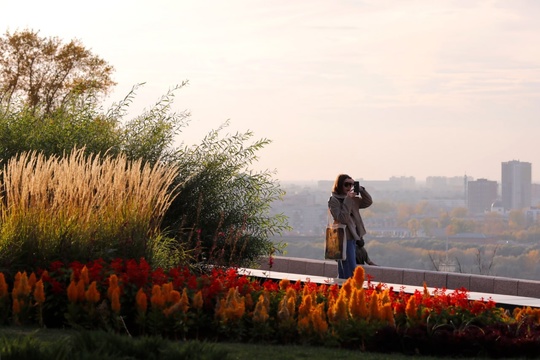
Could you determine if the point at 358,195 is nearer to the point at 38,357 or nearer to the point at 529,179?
the point at 38,357

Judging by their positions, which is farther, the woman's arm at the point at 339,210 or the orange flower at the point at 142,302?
the woman's arm at the point at 339,210

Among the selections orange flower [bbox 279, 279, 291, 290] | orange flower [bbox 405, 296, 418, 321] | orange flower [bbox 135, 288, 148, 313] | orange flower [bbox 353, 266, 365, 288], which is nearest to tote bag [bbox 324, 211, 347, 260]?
orange flower [bbox 279, 279, 291, 290]

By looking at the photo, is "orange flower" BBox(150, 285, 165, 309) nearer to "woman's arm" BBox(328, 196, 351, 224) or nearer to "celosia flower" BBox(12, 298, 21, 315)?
"celosia flower" BBox(12, 298, 21, 315)

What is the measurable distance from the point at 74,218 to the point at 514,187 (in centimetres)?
5060

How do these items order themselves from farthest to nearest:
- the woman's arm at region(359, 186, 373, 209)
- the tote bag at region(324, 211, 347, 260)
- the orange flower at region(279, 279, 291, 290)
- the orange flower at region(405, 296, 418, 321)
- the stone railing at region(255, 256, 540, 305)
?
the stone railing at region(255, 256, 540, 305) < the woman's arm at region(359, 186, 373, 209) < the tote bag at region(324, 211, 347, 260) < the orange flower at region(279, 279, 291, 290) < the orange flower at region(405, 296, 418, 321)

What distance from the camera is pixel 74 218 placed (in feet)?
32.6

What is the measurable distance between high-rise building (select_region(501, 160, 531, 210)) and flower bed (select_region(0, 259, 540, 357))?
163 feet

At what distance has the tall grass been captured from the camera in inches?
380

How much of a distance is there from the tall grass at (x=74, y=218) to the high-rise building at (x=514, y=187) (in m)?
48.6

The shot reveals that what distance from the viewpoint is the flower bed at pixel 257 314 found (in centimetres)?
784

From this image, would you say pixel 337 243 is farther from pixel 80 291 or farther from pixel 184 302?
pixel 80 291

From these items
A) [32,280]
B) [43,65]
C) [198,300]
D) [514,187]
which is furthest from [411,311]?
[514,187]

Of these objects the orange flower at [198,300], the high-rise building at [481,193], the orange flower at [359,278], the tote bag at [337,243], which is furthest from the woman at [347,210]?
the high-rise building at [481,193]

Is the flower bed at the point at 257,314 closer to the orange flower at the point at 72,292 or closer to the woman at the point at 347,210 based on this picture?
the orange flower at the point at 72,292
